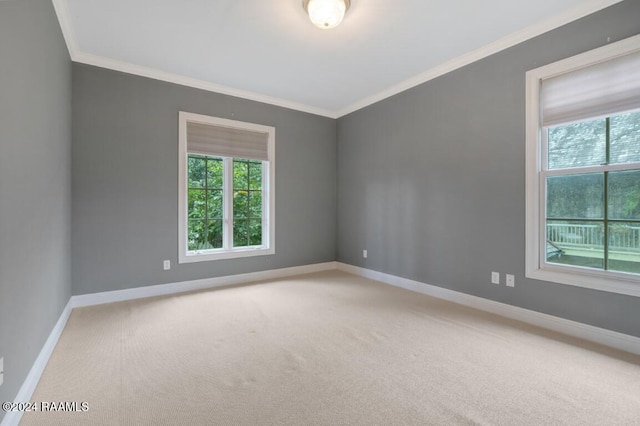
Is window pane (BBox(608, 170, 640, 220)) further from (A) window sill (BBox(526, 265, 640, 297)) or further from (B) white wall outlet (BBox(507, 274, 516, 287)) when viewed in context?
(B) white wall outlet (BBox(507, 274, 516, 287))

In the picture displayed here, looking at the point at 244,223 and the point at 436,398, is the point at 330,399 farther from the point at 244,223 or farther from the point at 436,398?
the point at 244,223

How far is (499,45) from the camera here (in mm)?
2951

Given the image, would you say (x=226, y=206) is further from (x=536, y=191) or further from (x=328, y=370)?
(x=536, y=191)

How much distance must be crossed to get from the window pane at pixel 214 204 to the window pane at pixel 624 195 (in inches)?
163

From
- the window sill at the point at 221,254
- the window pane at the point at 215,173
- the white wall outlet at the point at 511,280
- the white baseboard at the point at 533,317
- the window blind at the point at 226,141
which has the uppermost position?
the window blind at the point at 226,141

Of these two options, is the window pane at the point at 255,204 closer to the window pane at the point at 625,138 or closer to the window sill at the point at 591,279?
the window sill at the point at 591,279

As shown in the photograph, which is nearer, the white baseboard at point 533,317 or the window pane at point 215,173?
the white baseboard at point 533,317

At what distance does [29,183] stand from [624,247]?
4.16m

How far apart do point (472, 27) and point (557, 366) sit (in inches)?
112

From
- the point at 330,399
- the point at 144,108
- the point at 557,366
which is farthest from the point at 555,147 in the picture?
the point at 144,108

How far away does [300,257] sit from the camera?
4.86 meters

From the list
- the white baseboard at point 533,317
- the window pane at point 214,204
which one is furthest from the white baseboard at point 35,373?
the white baseboard at point 533,317

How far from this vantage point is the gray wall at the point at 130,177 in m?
3.23

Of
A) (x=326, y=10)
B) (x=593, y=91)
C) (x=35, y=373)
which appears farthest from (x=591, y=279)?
(x=35, y=373)
